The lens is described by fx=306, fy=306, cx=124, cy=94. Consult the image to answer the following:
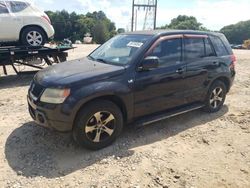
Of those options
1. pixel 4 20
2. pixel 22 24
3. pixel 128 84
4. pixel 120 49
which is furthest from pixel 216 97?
pixel 4 20

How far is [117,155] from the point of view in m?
4.58

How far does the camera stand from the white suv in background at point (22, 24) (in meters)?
9.08

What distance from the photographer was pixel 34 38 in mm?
9656

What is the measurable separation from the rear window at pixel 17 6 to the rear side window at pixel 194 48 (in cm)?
582

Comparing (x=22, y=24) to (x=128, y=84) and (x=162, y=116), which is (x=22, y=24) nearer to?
(x=128, y=84)

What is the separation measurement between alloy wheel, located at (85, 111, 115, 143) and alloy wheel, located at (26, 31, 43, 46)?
598 centimetres

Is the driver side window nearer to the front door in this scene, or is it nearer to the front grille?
the front door

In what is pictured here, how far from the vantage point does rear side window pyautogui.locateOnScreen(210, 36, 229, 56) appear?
632 centimetres

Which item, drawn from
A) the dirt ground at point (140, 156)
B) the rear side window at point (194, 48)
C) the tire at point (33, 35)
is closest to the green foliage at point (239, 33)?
the tire at point (33, 35)

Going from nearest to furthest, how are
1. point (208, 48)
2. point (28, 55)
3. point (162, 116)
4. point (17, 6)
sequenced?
point (162, 116) → point (208, 48) → point (28, 55) → point (17, 6)

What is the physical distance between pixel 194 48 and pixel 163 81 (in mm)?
1160

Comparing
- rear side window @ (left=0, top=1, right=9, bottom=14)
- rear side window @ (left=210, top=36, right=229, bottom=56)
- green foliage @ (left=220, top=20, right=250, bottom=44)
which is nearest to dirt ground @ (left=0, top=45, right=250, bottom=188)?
rear side window @ (left=210, top=36, right=229, bottom=56)

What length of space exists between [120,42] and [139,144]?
1917mm

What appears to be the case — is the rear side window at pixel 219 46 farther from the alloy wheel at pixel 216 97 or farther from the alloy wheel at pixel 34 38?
the alloy wheel at pixel 34 38
